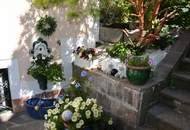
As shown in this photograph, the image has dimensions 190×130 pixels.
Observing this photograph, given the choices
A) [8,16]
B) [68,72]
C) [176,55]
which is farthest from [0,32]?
[176,55]

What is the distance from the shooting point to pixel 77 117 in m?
5.51

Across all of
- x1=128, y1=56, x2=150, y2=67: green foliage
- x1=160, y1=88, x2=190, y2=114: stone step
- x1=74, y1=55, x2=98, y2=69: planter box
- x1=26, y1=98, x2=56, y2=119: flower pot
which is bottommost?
x1=26, y1=98, x2=56, y2=119: flower pot

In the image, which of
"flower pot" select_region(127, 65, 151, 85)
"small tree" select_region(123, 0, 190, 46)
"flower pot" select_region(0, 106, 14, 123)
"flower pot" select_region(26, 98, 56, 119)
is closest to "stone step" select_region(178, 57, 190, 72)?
"small tree" select_region(123, 0, 190, 46)

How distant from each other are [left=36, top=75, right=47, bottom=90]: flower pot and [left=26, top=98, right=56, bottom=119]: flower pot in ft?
1.10

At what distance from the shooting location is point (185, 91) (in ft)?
20.2

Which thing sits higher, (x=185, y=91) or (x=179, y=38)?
(x=179, y=38)

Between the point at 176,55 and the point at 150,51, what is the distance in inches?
28.8

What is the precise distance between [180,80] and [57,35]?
3.35m

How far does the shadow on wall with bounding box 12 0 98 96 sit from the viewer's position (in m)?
6.96

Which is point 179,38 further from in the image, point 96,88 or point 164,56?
point 96,88

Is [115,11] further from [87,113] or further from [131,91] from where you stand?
[87,113]

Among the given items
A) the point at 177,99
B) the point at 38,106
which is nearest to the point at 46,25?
the point at 38,106

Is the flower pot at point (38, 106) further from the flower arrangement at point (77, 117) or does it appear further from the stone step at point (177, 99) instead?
the stone step at point (177, 99)

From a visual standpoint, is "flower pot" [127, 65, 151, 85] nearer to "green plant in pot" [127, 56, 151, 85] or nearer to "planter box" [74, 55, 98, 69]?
"green plant in pot" [127, 56, 151, 85]
